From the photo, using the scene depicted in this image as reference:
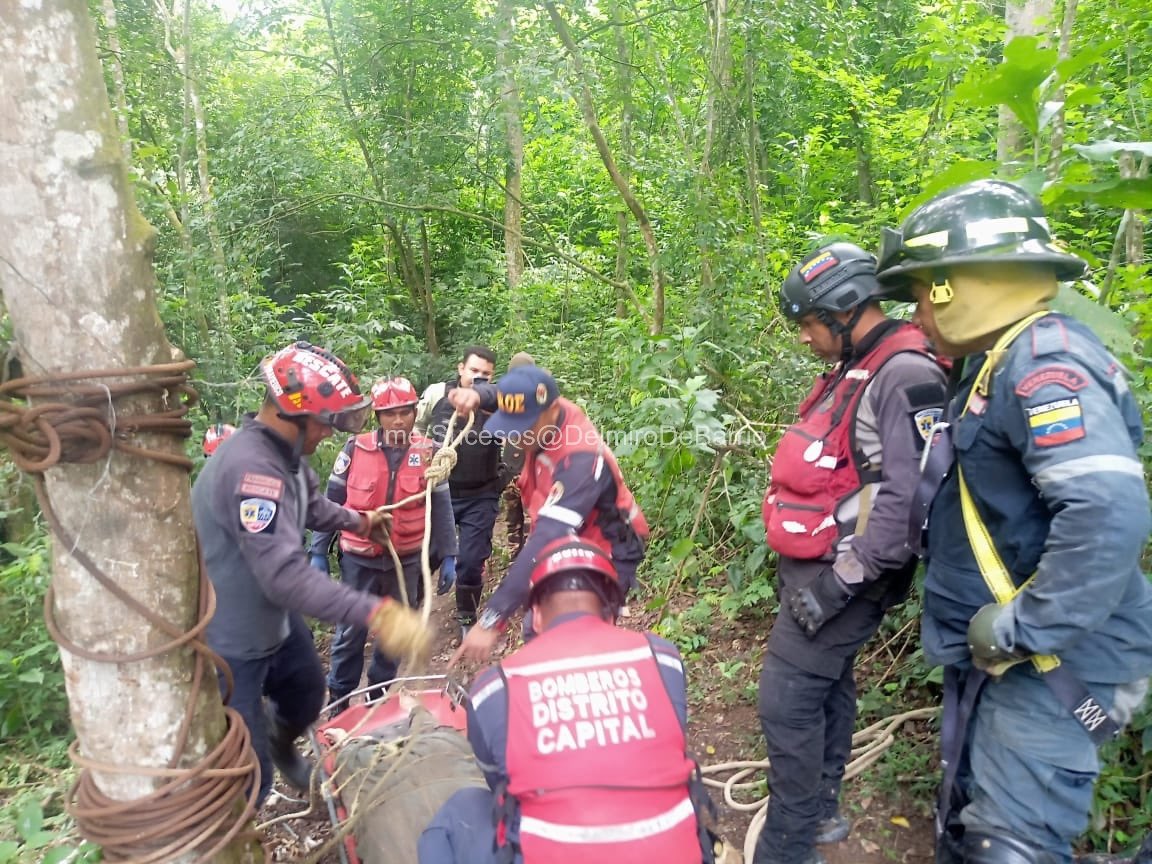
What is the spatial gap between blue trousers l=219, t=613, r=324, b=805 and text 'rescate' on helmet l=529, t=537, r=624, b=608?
4.98 feet

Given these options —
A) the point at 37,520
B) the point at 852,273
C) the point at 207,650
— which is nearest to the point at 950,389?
the point at 852,273

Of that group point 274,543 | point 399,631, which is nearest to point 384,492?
point 274,543

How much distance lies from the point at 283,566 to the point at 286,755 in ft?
4.83

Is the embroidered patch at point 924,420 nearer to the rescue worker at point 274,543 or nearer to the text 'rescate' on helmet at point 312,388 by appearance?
the rescue worker at point 274,543

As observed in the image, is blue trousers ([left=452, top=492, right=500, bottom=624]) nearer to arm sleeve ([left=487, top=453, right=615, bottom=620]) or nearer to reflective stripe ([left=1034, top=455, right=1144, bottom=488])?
arm sleeve ([left=487, top=453, right=615, bottom=620])

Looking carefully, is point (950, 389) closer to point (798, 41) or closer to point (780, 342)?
point (780, 342)

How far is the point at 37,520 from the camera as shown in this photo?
5.22 metres

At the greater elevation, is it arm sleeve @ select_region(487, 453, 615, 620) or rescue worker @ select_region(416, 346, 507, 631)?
arm sleeve @ select_region(487, 453, 615, 620)

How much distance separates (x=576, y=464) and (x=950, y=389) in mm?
1687

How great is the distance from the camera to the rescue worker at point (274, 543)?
261cm

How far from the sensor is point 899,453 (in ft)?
7.92

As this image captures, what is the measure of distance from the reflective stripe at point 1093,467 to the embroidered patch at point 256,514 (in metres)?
2.48

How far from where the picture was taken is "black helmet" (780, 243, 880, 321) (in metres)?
2.69

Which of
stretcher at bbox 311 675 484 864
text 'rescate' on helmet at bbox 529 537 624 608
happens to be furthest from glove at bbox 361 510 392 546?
text 'rescate' on helmet at bbox 529 537 624 608
